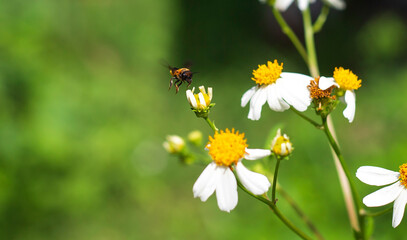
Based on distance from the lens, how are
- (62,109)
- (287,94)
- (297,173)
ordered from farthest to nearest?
1. (62,109)
2. (297,173)
3. (287,94)

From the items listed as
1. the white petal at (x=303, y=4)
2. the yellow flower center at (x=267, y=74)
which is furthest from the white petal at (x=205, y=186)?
the white petal at (x=303, y=4)

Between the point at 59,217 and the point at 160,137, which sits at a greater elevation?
the point at 160,137

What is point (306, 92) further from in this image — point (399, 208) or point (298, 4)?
point (298, 4)

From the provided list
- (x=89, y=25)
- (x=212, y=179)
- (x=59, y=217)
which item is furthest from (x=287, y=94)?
(x=89, y=25)

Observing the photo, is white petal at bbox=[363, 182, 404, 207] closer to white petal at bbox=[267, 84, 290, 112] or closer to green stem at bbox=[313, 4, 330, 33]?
white petal at bbox=[267, 84, 290, 112]

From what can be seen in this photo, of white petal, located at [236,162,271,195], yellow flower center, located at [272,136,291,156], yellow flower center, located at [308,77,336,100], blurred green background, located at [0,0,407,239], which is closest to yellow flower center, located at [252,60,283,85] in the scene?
yellow flower center, located at [308,77,336,100]

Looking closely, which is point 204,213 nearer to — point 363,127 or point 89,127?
point 89,127

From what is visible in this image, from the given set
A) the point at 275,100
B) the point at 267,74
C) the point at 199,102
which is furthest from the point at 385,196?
the point at 199,102
